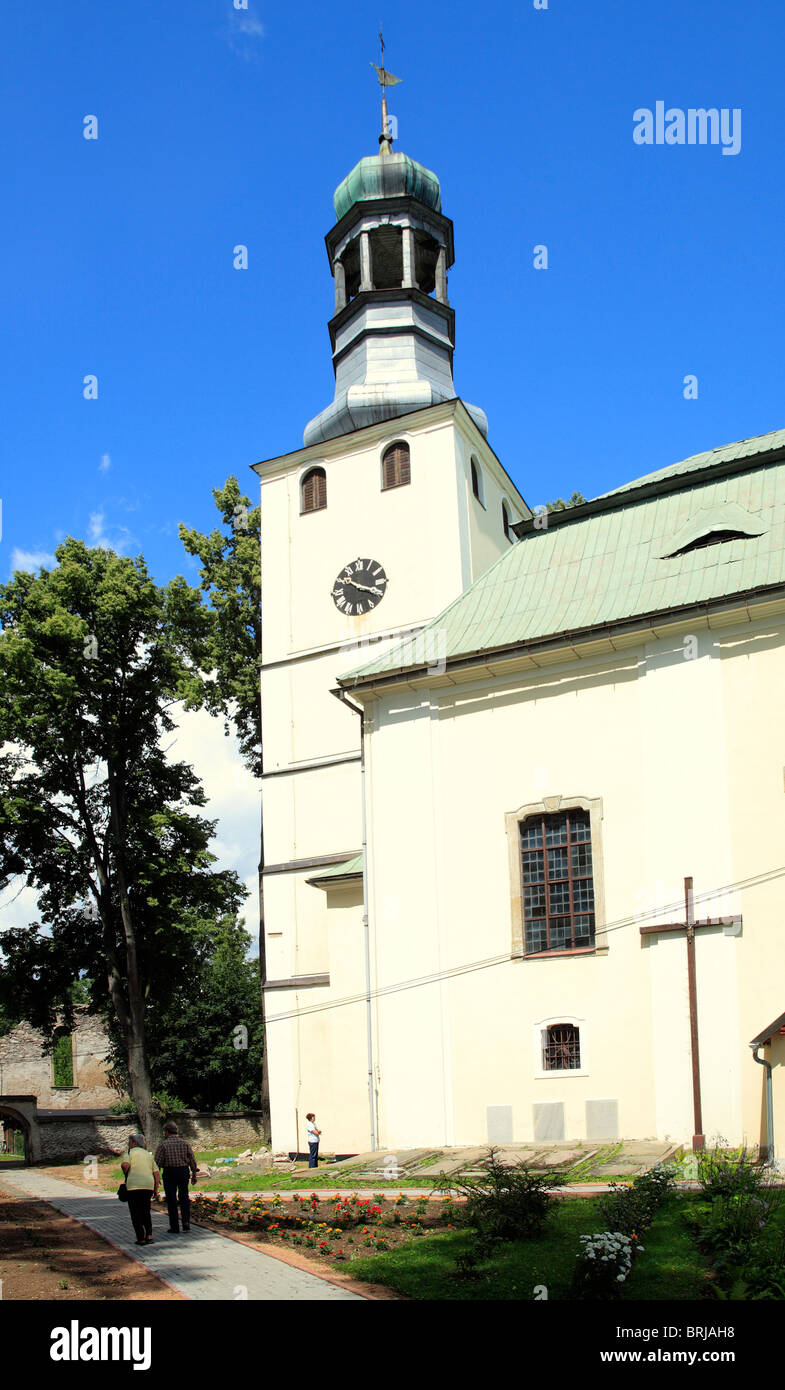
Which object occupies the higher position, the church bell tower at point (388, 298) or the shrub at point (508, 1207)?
the church bell tower at point (388, 298)

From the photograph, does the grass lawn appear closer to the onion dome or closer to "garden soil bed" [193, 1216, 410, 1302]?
"garden soil bed" [193, 1216, 410, 1302]

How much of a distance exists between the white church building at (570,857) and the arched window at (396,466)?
304 centimetres

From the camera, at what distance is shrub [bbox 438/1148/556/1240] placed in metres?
11.7

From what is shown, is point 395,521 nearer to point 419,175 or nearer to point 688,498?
point 688,498


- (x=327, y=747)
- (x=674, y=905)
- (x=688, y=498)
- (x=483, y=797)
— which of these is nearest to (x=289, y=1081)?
(x=327, y=747)

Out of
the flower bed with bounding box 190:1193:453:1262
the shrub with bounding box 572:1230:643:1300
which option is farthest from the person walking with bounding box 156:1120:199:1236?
the shrub with bounding box 572:1230:643:1300

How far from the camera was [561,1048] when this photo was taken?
19891 millimetres

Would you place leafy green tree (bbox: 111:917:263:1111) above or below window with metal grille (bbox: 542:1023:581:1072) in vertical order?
below

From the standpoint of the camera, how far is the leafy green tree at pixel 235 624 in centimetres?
3372

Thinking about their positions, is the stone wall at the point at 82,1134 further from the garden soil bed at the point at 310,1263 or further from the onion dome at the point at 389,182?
the onion dome at the point at 389,182

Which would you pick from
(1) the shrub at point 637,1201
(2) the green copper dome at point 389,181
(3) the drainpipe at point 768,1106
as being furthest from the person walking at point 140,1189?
(2) the green copper dome at point 389,181

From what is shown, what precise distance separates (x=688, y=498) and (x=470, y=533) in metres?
7.36

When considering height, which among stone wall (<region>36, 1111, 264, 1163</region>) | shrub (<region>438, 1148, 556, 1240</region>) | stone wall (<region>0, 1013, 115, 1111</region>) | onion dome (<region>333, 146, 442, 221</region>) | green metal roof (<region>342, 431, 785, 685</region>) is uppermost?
onion dome (<region>333, 146, 442, 221</region>)

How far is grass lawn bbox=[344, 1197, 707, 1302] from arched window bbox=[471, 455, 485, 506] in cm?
2156
